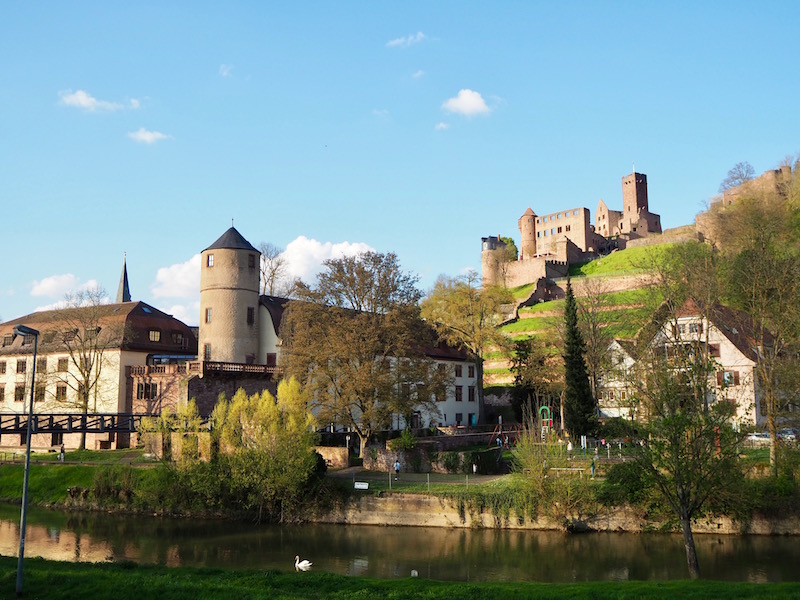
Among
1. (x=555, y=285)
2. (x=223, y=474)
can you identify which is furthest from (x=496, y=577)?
(x=555, y=285)

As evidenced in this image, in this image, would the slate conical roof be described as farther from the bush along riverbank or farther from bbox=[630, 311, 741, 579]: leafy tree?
bbox=[630, 311, 741, 579]: leafy tree

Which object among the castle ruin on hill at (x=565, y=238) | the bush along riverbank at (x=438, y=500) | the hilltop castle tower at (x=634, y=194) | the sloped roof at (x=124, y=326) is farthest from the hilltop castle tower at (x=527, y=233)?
the bush along riverbank at (x=438, y=500)

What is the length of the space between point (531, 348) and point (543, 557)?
35.0 m

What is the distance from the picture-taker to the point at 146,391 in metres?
53.7

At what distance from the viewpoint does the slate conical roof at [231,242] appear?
54312 mm

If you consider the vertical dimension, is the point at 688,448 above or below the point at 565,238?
below

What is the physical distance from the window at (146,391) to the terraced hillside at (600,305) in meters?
27.8

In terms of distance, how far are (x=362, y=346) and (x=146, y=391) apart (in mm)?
19276

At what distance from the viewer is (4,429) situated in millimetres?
39062

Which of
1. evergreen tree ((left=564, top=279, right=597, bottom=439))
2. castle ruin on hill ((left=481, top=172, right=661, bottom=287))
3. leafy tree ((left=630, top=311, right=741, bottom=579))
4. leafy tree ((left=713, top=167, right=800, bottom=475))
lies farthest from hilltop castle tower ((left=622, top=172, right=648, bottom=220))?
leafy tree ((left=630, top=311, right=741, bottom=579))

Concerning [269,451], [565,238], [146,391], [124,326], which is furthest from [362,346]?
[565,238]

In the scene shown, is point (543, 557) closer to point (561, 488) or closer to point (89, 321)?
point (561, 488)

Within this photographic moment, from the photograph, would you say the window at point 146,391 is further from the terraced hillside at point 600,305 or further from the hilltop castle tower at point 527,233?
the hilltop castle tower at point 527,233

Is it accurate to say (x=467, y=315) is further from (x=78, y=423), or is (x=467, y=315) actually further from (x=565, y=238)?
(x=565, y=238)
